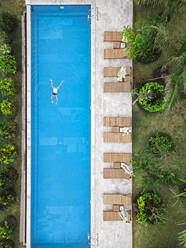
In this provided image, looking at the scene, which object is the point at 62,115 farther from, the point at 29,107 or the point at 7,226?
the point at 7,226

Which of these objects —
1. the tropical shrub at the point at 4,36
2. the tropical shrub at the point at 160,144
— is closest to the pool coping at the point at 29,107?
the tropical shrub at the point at 4,36

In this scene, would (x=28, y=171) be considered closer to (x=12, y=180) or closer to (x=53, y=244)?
(x=12, y=180)

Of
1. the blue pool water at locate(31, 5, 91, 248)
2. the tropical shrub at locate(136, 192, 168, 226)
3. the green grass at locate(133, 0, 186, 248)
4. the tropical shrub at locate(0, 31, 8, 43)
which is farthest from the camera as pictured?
the blue pool water at locate(31, 5, 91, 248)

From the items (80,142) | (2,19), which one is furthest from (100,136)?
(2,19)

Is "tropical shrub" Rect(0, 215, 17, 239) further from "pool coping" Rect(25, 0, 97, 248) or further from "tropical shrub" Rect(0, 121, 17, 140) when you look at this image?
"tropical shrub" Rect(0, 121, 17, 140)

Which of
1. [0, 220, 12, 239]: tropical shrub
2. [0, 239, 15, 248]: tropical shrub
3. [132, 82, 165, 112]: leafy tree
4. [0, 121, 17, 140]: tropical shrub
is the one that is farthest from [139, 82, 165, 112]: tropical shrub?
[0, 239, 15, 248]: tropical shrub
